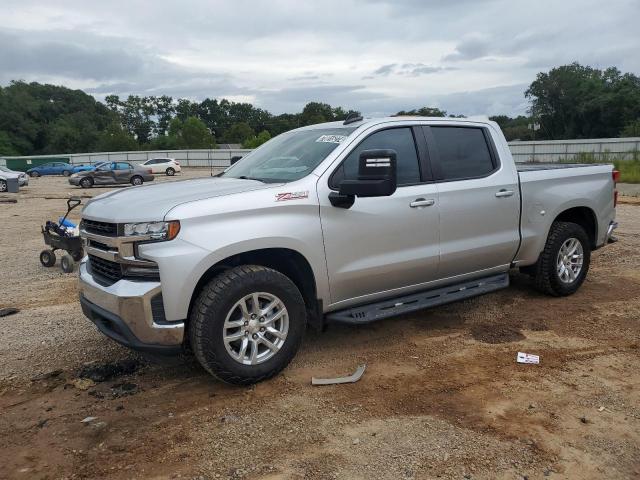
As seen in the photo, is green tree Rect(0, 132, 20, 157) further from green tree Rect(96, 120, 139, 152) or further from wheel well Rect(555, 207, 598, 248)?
wheel well Rect(555, 207, 598, 248)

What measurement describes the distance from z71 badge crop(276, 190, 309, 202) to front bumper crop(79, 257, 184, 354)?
1035 millimetres

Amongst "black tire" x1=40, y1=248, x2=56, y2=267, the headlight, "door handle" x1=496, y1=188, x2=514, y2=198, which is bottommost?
"black tire" x1=40, y1=248, x2=56, y2=267

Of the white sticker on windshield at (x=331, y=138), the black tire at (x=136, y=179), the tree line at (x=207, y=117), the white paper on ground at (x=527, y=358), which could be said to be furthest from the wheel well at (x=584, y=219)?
the tree line at (x=207, y=117)

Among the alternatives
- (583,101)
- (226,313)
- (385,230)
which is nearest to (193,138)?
(583,101)

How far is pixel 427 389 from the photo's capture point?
3.88 meters

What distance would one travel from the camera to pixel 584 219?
6.23 meters

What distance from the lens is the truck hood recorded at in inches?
142

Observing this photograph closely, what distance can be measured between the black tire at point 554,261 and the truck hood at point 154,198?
3.23 metres

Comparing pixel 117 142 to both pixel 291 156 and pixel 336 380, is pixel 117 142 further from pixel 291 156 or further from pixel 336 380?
pixel 336 380

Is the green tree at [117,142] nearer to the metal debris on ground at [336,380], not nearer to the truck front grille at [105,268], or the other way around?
the truck front grille at [105,268]

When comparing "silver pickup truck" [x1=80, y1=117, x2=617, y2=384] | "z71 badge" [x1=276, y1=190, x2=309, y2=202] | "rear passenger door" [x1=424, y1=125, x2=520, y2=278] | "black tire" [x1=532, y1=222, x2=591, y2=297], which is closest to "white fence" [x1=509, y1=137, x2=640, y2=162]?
"black tire" [x1=532, y1=222, x2=591, y2=297]

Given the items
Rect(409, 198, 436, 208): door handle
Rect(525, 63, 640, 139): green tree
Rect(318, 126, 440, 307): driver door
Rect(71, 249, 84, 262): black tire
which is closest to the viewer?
Rect(318, 126, 440, 307): driver door

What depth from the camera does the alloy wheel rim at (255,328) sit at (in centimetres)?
374

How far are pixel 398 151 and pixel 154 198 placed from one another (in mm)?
2041
